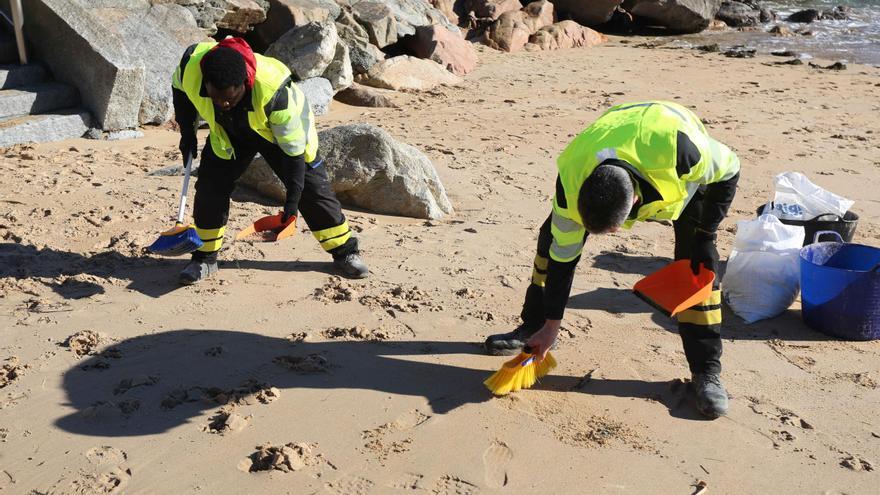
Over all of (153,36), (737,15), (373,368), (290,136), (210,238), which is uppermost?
(290,136)

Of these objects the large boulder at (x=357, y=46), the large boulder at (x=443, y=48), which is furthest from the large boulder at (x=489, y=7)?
the large boulder at (x=357, y=46)

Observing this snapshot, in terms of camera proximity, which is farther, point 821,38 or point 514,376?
point 821,38

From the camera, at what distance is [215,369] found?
4219 millimetres

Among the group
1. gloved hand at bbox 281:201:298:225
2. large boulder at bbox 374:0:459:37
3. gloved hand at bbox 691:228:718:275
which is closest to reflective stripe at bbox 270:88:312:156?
gloved hand at bbox 281:201:298:225

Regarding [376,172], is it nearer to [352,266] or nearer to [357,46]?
[352,266]

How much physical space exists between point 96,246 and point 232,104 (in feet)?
5.56

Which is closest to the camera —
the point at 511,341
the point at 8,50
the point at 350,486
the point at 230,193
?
the point at 350,486

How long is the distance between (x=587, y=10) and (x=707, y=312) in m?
13.0

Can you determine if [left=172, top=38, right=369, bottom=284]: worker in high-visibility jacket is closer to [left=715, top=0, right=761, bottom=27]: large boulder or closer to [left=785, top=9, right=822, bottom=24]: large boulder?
[left=715, top=0, right=761, bottom=27]: large boulder

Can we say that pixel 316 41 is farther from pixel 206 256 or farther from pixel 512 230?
pixel 206 256

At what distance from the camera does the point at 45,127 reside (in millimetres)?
7574

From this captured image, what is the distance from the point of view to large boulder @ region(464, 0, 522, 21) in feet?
47.3

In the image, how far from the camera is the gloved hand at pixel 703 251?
390cm

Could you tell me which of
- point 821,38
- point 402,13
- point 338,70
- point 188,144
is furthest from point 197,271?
point 821,38
